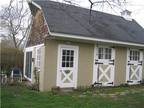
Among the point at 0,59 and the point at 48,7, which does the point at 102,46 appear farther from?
the point at 0,59

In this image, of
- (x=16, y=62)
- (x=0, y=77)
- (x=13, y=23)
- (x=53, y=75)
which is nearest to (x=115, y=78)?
(x=53, y=75)

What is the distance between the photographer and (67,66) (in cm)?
1471

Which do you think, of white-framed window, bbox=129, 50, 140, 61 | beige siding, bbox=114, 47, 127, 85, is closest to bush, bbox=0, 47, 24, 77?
beige siding, bbox=114, 47, 127, 85

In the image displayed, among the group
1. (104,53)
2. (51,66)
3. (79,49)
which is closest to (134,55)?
(104,53)

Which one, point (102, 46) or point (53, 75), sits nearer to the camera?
point (53, 75)

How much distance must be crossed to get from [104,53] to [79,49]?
1.98 m

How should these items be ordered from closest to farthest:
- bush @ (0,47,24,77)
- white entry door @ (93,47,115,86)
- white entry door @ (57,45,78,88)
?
white entry door @ (57,45,78,88)
white entry door @ (93,47,115,86)
bush @ (0,47,24,77)

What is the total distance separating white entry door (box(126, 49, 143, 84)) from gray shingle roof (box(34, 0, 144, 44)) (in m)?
0.86

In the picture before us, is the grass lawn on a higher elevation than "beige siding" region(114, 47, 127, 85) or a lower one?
lower

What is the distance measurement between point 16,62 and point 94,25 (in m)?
8.06

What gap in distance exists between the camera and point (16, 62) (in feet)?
72.9

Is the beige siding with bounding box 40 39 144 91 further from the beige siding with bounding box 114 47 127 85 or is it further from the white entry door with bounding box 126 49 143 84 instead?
the white entry door with bounding box 126 49 143 84

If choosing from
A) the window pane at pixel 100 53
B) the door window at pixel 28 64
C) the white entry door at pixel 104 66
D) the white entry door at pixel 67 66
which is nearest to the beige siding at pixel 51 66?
the white entry door at pixel 67 66

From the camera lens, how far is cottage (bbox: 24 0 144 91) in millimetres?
14133
